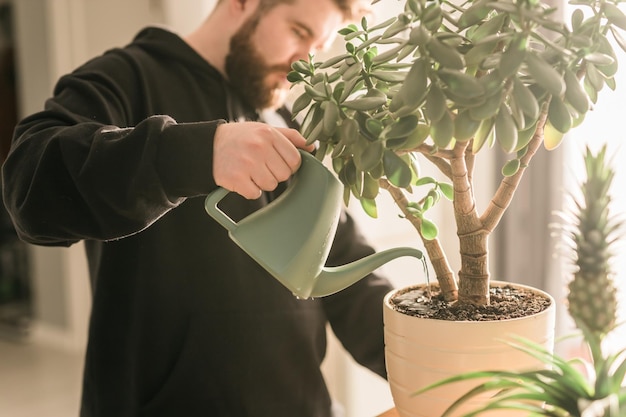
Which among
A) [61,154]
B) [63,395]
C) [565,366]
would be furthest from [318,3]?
[63,395]

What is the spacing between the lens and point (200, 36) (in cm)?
154

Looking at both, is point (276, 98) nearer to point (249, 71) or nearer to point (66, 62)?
point (249, 71)

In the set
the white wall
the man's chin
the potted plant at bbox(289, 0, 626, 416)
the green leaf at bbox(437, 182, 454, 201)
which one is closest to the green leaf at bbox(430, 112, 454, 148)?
the potted plant at bbox(289, 0, 626, 416)

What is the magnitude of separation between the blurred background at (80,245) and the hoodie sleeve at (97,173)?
836mm

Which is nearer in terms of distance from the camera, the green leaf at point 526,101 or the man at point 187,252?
the green leaf at point 526,101

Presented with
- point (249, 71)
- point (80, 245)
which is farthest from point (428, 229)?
point (80, 245)

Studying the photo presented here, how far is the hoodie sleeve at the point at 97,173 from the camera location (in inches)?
32.8

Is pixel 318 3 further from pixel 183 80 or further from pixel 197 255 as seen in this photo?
pixel 197 255

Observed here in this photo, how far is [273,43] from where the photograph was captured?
1482mm

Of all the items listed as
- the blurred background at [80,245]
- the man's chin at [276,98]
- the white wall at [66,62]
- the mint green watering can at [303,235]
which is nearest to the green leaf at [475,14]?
the mint green watering can at [303,235]

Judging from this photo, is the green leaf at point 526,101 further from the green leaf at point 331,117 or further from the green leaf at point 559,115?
the green leaf at point 331,117

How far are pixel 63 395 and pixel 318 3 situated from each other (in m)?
2.62

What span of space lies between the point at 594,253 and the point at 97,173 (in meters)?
1.00

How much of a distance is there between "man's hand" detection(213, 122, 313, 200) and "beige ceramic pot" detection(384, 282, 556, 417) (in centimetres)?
22
